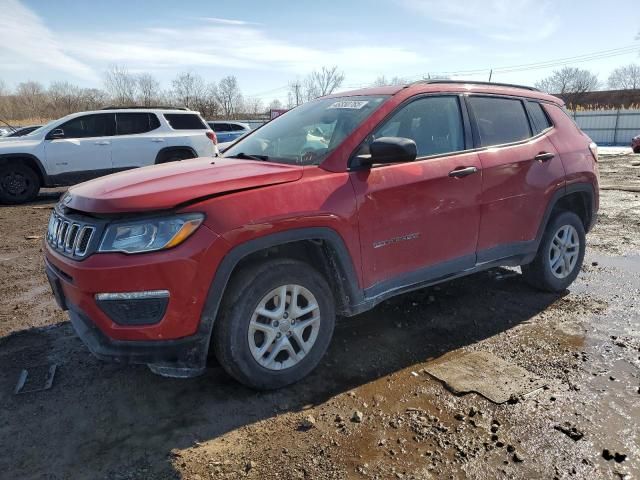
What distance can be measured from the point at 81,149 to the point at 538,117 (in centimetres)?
954

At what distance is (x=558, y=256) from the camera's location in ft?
15.6

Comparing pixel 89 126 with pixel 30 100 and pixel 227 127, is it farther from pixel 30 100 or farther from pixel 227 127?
pixel 30 100

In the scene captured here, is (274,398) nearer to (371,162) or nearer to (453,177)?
(371,162)

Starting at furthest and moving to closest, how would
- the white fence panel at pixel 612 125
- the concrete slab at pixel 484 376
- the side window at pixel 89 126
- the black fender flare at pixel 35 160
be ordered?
the white fence panel at pixel 612 125, the side window at pixel 89 126, the black fender flare at pixel 35 160, the concrete slab at pixel 484 376

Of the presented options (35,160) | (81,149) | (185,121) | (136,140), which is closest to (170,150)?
(136,140)

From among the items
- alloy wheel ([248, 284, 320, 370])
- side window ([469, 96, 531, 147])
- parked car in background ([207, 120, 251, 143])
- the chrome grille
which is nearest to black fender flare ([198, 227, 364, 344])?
alloy wheel ([248, 284, 320, 370])

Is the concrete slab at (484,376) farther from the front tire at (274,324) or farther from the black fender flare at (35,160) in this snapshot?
→ the black fender flare at (35,160)

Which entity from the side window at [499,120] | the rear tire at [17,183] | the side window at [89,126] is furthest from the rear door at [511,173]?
the rear tire at [17,183]

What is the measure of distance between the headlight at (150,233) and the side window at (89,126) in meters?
9.45

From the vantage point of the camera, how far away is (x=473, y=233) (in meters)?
3.90

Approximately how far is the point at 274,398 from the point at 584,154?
3765mm

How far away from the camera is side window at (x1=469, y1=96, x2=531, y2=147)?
13.4ft

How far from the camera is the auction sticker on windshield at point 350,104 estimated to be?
3.68m

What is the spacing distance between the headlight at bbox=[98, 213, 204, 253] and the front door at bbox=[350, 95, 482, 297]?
1126 mm
